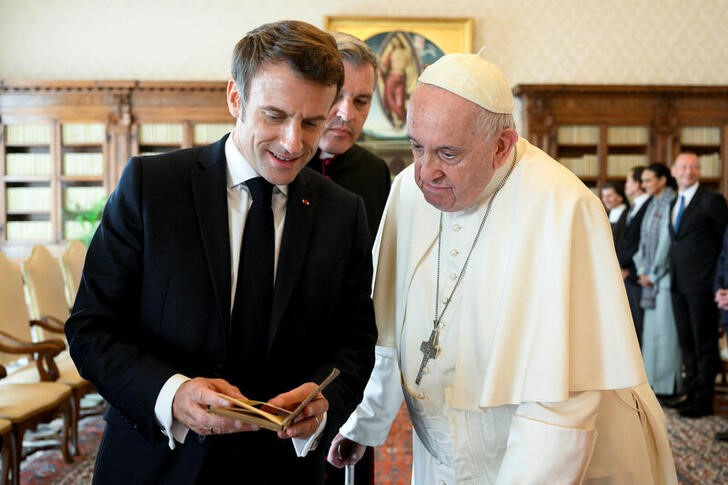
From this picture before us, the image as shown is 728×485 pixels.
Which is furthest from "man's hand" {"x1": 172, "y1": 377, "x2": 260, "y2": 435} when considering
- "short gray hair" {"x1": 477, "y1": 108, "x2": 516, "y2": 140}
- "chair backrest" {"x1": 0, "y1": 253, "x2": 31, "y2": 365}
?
"chair backrest" {"x1": 0, "y1": 253, "x2": 31, "y2": 365}

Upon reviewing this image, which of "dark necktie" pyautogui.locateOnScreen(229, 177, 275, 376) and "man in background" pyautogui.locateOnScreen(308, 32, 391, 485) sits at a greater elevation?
"man in background" pyautogui.locateOnScreen(308, 32, 391, 485)

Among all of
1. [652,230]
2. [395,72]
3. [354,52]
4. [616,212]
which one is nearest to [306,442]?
[354,52]

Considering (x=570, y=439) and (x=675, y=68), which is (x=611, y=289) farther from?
(x=675, y=68)

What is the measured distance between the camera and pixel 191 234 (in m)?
1.73

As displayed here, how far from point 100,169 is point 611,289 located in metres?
9.97

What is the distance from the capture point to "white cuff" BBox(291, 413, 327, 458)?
175 centimetres

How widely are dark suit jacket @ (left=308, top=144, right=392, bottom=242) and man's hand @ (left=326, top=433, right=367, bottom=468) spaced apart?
0.74m

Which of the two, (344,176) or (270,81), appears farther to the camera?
(344,176)

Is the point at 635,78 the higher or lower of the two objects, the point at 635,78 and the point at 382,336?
the higher

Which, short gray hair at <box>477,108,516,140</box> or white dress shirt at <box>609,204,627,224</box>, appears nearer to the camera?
short gray hair at <box>477,108,516,140</box>

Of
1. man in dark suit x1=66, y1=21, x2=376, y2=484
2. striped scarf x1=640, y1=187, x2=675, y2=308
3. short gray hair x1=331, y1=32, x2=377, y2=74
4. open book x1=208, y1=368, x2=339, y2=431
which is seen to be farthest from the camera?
striped scarf x1=640, y1=187, x2=675, y2=308

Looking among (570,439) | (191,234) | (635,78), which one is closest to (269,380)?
(191,234)

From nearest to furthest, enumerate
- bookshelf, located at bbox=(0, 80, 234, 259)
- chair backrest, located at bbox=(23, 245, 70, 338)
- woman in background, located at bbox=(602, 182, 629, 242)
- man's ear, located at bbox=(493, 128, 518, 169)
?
man's ear, located at bbox=(493, 128, 518, 169), chair backrest, located at bbox=(23, 245, 70, 338), woman in background, located at bbox=(602, 182, 629, 242), bookshelf, located at bbox=(0, 80, 234, 259)

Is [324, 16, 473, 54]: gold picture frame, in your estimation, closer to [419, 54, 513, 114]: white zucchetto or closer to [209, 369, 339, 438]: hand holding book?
[419, 54, 513, 114]: white zucchetto
